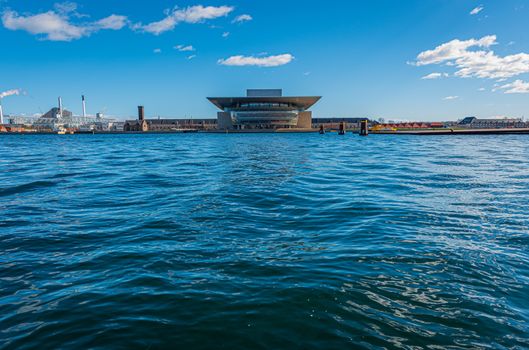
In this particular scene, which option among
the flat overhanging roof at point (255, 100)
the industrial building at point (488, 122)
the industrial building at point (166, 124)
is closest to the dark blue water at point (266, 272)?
the flat overhanging roof at point (255, 100)

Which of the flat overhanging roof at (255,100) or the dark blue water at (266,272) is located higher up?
the flat overhanging roof at (255,100)

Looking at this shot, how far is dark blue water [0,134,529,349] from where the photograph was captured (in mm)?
2840

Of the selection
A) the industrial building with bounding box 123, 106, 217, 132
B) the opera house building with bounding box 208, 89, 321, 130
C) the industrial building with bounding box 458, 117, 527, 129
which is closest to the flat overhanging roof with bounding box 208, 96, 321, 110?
the opera house building with bounding box 208, 89, 321, 130

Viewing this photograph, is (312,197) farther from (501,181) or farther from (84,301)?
(501,181)

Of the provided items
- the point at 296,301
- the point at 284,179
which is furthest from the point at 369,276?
the point at 284,179

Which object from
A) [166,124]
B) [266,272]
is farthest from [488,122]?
[266,272]

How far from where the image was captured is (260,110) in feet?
400

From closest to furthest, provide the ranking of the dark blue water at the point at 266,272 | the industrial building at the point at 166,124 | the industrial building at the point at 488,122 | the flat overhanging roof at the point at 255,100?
the dark blue water at the point at 266,272, the flat overhanging roof at the point at 255,100, the industrial building at the point at 166,124, the industrial building at the point at 488,122

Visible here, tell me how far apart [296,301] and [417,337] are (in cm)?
111

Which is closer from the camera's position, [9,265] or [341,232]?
[9,265]

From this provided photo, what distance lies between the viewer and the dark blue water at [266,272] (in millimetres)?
2840

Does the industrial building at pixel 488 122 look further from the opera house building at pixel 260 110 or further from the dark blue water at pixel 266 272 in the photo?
the dark blue water at pixel 266 272

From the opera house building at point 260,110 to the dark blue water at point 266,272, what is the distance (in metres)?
115

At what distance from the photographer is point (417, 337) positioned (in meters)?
2.75
